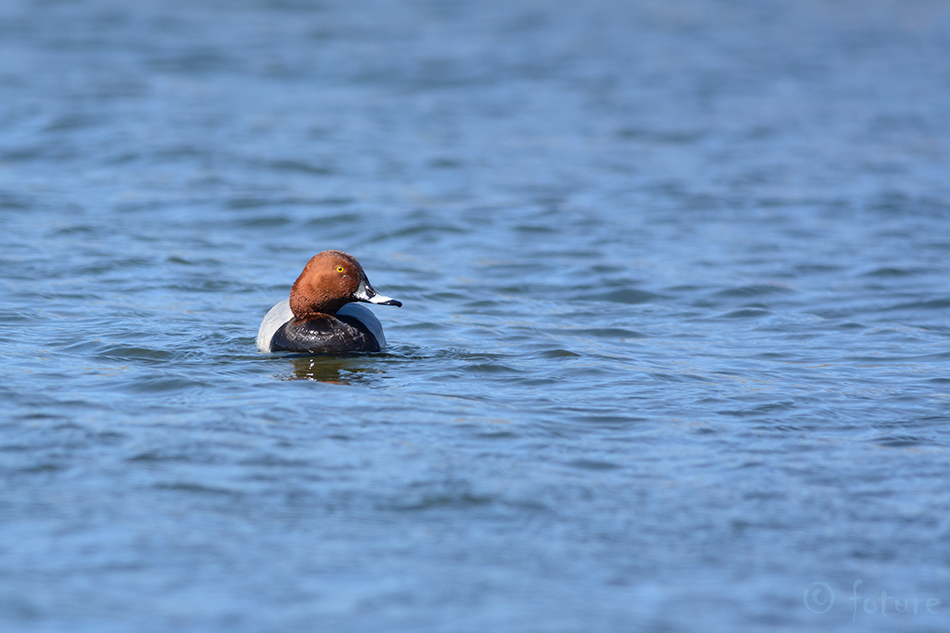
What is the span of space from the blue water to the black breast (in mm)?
129

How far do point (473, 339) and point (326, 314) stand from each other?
124cm

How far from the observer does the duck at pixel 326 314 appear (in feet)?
28.0

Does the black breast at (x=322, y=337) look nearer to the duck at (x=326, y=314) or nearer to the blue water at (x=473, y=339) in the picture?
the duck at (x=326, y=314)

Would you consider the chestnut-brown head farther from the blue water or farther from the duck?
the blue water

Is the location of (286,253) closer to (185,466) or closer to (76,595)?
(185,466)

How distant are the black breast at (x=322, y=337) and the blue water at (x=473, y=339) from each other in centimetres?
13

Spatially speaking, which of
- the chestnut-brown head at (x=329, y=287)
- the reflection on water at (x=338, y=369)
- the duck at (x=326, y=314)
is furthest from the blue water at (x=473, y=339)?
the chestnut-brown head at (x=329, y=287)

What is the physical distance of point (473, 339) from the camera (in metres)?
9.37

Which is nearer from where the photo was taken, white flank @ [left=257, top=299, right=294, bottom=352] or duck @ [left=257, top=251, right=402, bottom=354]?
duck @ [left=257, top=251, right=402, bottom=354]

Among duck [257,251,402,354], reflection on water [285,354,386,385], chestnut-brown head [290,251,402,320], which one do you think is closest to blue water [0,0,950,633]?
reflection on water [285,354,386,385]

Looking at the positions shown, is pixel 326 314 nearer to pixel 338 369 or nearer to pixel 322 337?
pixel 322 337

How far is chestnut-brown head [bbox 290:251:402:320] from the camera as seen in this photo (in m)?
8.57

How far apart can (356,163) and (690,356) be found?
26.9 ft

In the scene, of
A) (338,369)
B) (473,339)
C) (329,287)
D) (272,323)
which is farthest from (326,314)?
(473,339)
